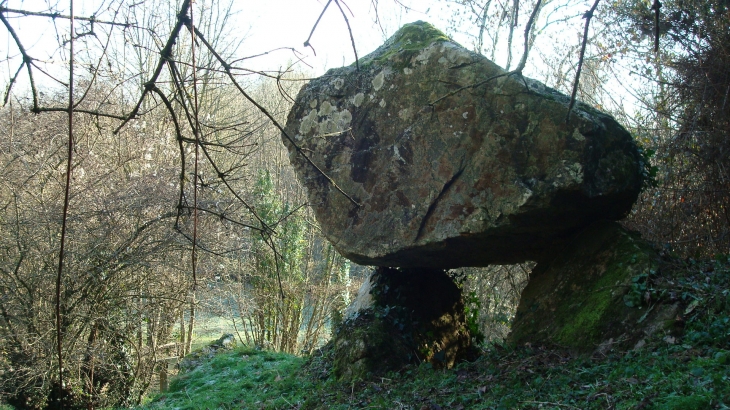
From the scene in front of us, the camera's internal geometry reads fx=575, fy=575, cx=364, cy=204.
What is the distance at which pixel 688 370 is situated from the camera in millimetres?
2922

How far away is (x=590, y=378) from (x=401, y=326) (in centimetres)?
220

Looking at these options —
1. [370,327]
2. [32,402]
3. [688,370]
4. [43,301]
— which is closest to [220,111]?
[43,301]

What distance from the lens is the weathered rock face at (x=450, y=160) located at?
4.32m

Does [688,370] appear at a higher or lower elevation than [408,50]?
lower

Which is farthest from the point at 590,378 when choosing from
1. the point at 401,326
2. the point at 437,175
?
the point at 401,326

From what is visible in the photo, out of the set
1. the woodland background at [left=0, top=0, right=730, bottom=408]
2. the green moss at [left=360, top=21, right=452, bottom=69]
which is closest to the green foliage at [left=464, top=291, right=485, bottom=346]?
the woodland background at [left=0, top=0, right=730, bottom=408]

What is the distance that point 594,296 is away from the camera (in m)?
4.26

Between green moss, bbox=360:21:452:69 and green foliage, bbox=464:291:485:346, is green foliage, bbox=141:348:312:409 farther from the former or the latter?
green moss, bbox=360:21:452:69

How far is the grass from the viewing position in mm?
2770

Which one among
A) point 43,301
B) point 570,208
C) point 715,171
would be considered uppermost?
point 715,171

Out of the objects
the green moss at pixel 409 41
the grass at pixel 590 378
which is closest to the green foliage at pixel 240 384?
the grass at pixel 590 378

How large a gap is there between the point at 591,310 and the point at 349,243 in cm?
208

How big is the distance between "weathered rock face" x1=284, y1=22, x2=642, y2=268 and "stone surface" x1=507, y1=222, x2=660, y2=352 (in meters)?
0.24

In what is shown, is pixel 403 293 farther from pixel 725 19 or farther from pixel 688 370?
pixel 725 19
